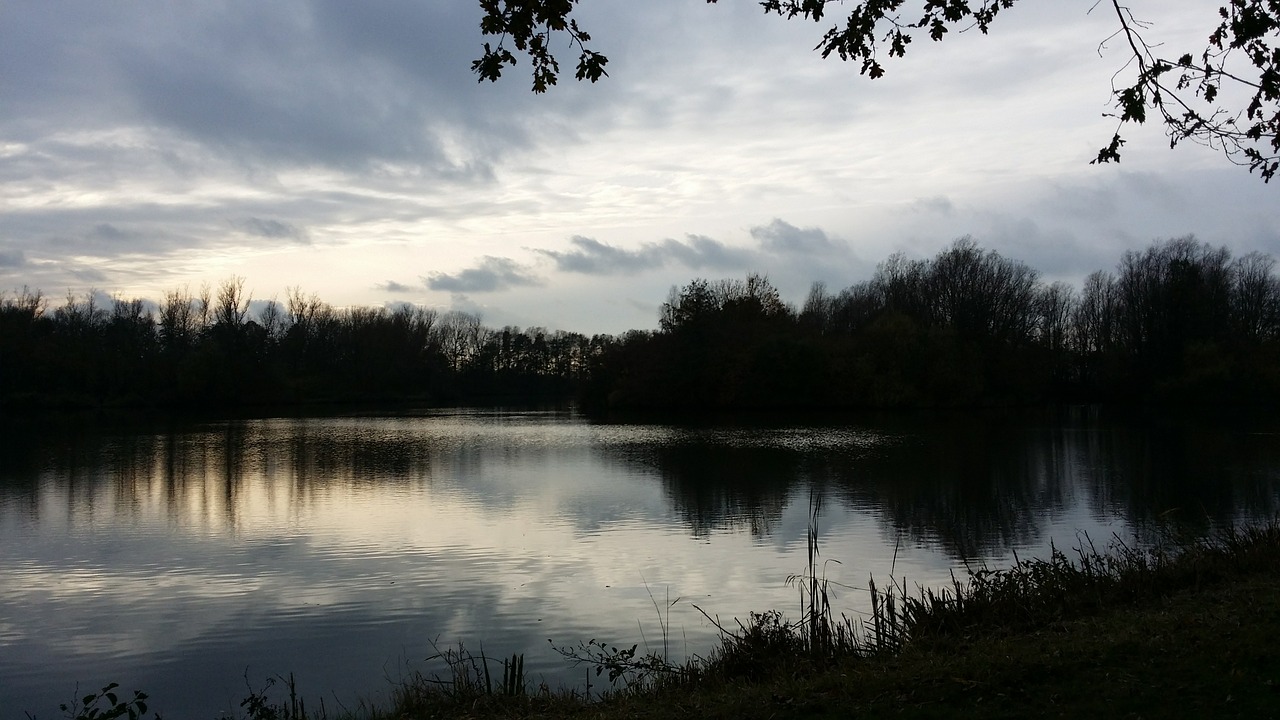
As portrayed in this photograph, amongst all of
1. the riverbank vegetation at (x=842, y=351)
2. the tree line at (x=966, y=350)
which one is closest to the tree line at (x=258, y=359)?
the riverbank vegetation at (x=842, y=351)

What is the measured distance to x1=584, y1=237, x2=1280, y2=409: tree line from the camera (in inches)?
2126

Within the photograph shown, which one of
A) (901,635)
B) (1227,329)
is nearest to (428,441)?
(901,635)

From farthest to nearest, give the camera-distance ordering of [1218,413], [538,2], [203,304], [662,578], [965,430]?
[203,304] → [1218,413] → [965,430] → [662,578] → [538,2]

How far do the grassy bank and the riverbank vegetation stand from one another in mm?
47313

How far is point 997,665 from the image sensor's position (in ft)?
17.3

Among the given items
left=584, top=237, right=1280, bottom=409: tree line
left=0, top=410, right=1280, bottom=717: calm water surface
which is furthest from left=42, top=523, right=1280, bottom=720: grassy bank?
left=584, top=237, right=1280, bottom=409: tree line

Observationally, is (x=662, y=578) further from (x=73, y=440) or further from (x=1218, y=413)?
(x=1218, y=413)

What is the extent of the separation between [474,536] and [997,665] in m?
10.4

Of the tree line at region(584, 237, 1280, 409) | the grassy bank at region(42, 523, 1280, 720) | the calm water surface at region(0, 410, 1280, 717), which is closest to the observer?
the grassy bank at region(42, 523, 1280, 720)

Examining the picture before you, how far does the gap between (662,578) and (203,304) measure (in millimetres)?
77725

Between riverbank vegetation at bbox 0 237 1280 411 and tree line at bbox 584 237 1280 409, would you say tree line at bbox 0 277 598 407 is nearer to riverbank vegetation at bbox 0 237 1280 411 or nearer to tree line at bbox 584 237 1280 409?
riverbank vegetation at bbox 0 237 1280 411

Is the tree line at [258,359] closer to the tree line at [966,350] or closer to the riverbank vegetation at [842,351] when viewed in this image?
the riverbank vegetation at [842,351]

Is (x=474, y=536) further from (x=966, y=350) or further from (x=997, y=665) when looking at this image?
(x=966, y=350)

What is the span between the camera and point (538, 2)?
504 centimetres
